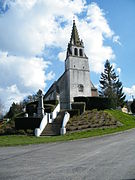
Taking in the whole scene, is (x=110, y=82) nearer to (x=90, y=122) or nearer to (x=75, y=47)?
(x=75, y=47)

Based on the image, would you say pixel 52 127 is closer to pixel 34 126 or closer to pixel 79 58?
pixel 34 126

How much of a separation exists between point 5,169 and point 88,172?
2.96 metres

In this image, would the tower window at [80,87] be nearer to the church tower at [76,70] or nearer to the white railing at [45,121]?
the church tower at [76,70]

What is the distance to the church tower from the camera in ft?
149

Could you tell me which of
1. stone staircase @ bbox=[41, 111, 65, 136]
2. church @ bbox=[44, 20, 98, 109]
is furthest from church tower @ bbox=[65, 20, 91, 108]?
stone staircase @ bbox=[41, 111, 65, 136]

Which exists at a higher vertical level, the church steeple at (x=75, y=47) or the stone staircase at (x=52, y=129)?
the church steeple at (x=75, y=47)

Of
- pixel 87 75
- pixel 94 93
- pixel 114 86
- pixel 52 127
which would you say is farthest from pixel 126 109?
pixel 52 127

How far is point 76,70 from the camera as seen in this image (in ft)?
153

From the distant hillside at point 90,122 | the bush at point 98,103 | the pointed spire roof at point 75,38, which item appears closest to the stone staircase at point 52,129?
the distant hillside at point 90,122

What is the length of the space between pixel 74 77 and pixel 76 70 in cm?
177

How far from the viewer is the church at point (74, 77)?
1781 inches

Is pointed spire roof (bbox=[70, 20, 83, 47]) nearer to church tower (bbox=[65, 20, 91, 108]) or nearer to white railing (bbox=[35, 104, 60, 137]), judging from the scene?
church tower (bbox=[65, 20, 91, 108])

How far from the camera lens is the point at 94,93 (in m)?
50.1

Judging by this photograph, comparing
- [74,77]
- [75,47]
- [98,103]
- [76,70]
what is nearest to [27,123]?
[98,103]
